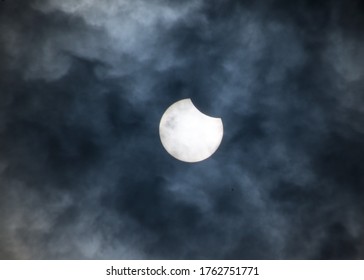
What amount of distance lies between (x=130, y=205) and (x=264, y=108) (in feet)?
34.4

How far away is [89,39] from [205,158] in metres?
10.4

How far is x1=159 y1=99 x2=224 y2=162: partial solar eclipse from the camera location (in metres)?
20.1

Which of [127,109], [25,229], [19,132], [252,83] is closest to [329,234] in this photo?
[252,83]

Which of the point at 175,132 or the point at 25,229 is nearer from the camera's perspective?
the point at 25,229

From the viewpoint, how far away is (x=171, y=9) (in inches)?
759

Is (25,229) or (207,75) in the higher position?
(207,75)

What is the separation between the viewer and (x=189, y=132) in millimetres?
20125

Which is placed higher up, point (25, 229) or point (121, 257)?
point (25, 229)

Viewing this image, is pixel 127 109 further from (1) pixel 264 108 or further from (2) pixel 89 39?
(1) pixel 264 108

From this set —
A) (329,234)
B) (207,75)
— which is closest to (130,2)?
(207,75)

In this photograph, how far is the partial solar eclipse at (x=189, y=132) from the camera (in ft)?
65.8

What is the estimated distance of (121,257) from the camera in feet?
63.0

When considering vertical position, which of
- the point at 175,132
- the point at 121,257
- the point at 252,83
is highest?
the point at 252,83

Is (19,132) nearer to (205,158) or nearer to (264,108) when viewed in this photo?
(205,158)
